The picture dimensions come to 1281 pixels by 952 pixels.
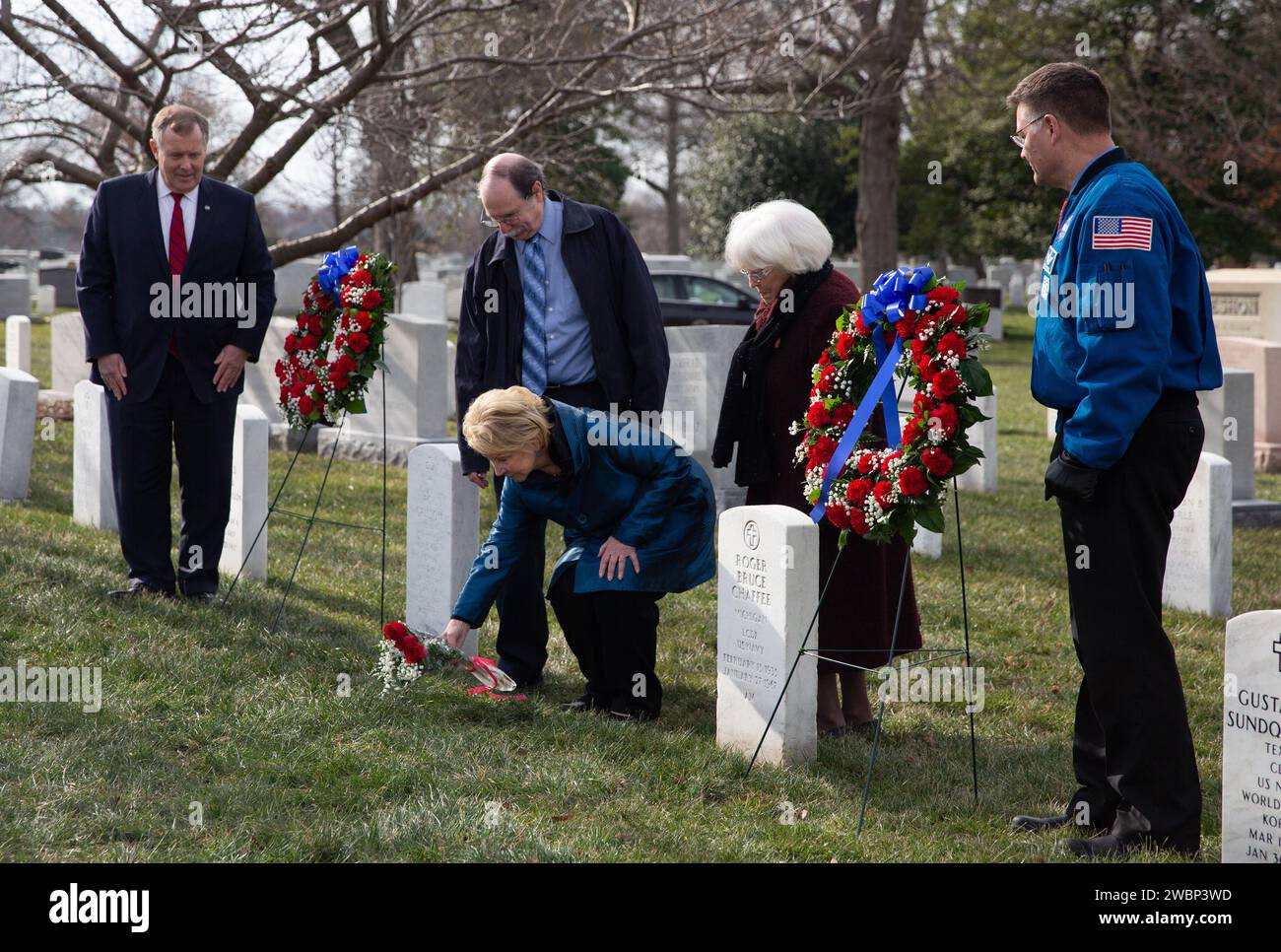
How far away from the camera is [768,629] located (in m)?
5.00

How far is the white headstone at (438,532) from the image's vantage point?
6.36 m

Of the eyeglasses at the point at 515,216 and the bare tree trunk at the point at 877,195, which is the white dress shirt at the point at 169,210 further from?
the bare tree trunk at the point at 877,195

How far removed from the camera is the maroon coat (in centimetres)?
538

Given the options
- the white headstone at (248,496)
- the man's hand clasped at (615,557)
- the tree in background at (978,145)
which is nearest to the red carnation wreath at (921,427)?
the man's hand clasped at (615,557)

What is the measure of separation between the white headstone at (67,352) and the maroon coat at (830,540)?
9.69 metres

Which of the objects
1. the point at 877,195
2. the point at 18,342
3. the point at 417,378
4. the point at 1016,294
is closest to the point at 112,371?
the point at 417,378

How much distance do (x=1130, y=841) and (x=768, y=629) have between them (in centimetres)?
138

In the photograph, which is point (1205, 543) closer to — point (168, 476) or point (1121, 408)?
point (1121, 408)

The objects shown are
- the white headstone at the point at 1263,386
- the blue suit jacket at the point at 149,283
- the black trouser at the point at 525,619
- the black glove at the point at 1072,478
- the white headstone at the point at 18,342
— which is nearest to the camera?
the black glove at the point at 1072,478

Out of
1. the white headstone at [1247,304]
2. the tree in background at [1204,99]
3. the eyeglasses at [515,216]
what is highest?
the tree in background at [1204,99]

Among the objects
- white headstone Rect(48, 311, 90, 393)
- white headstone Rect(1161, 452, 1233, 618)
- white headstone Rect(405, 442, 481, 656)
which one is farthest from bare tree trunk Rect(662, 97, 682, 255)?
white headstone Rect(405, 442, 481, 656)

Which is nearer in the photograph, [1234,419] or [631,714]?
[631,714]

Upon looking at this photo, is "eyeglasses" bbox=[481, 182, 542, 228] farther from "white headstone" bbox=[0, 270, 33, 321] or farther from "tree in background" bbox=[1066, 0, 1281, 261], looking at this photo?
"white headstone" bbox=[0, 270, 33, 321]
